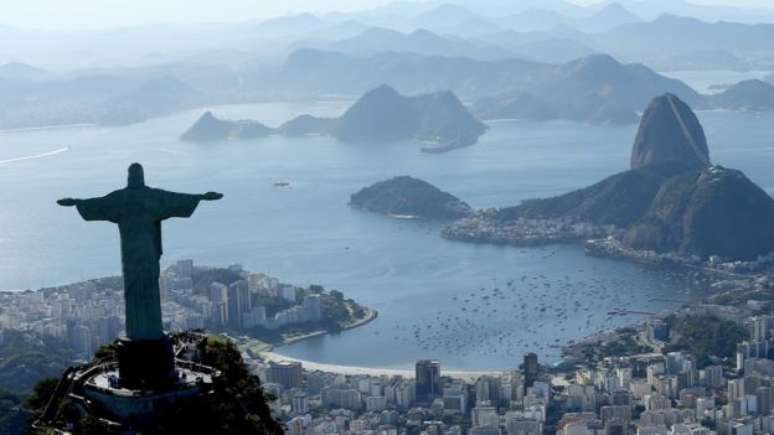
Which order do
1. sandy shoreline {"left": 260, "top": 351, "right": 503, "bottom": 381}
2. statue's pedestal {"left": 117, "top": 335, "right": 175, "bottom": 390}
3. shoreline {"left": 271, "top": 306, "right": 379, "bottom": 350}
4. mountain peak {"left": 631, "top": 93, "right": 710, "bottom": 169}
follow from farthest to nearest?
mountain peak {"left": 631, "top": 93, "right": 710, "bottom": 169}, shoreline {"left": 271, "top": 306, "right": 379, "bottom": 350}, sandy shoreline {"left": 260, "top": 351, "right": 503, "bottom": 381}, statue's pedestal {"left": 117, "top": 335, "right": 175, "bottom": 390}

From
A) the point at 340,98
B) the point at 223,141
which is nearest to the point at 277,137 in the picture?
the point at 223,141

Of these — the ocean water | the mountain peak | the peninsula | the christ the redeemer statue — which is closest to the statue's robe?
the christ the redeemer statue

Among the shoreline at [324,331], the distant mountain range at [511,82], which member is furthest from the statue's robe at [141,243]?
the distant mountain range at [511,82]

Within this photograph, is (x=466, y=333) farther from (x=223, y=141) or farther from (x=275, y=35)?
(x=275, y=35)

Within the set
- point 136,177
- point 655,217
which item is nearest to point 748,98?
point 655,217

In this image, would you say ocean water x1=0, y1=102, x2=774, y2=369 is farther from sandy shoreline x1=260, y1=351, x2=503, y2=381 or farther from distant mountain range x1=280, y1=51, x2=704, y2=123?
distant mountain range x1=280, y1=51, x2=704, y2=123

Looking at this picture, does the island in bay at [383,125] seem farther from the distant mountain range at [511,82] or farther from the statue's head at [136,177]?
the statue's head at [136,177]
